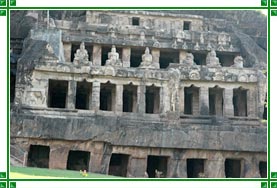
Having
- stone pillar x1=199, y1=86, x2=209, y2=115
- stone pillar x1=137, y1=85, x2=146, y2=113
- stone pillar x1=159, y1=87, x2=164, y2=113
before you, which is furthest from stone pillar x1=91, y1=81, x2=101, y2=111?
stone pillar x1=199, y1=86, x2=209, y2=115

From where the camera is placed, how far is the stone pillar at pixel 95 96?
2910cm

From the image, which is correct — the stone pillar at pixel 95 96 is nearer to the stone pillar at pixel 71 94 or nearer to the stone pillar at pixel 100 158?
the stone pillar at pixel 71 94

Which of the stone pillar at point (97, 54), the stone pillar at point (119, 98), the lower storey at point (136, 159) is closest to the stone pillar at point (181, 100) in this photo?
the lower storey at point (136, 159)

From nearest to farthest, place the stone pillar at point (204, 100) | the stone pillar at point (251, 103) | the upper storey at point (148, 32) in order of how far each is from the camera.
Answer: the stone pillar at point (204, 100) < the stone pillar at point (251, 103) < the upper storey at point (148, 32)

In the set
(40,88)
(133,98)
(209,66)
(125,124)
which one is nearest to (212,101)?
(209,66)

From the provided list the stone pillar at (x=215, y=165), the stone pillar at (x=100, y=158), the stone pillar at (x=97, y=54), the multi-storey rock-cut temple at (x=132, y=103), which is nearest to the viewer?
the stone pillar at (x=100, y=158)

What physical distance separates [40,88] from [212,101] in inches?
463

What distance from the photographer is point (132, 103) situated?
32156 millimetres

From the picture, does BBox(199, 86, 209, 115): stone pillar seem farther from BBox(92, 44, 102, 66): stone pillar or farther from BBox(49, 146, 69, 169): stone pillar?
BBox(49, 146, 69, 169): stone pillar

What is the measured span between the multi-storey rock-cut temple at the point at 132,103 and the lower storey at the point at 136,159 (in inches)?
2.2

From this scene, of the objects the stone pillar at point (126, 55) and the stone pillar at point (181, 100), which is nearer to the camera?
the stone pillar at point (181, 100)

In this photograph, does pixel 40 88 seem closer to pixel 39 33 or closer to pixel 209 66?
pixel 39 33

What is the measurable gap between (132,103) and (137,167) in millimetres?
6379

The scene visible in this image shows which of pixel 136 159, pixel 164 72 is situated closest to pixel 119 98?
pixel 164 72
